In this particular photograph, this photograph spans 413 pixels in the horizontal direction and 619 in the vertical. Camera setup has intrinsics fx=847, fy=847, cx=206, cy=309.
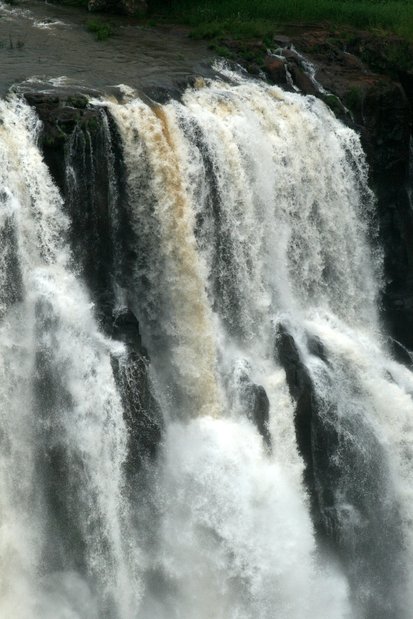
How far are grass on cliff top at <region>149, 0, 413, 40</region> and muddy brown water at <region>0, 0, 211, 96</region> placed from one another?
1.39 meters

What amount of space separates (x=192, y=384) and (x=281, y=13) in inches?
552

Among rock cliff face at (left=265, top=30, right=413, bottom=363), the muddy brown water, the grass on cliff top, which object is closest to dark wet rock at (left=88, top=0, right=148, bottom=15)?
the muddy brown water

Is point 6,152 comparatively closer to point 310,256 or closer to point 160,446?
point 160,446

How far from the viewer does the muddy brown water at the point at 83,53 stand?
18.0m

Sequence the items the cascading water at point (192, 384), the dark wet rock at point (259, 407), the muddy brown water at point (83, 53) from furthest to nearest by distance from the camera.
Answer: the muddy brown water at point (83, 53), the dark wet rock at point (259, 407), the cascading water at point (192, 384)

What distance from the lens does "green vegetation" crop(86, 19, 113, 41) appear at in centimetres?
2262

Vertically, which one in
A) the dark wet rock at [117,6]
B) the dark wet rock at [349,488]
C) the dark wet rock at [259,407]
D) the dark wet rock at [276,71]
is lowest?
the dark wet rock at [349,488]

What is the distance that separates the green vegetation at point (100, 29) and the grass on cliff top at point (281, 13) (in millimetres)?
2573

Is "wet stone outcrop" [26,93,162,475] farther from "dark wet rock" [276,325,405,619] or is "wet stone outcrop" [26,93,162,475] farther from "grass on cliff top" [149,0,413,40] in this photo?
"grass on cliff top" [149,0,413,40]

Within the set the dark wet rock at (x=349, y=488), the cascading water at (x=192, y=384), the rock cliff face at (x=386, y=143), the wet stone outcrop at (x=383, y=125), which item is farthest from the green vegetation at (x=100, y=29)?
the dark wet rock at (x=349, y=488)

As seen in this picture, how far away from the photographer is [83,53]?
2083 centimetres

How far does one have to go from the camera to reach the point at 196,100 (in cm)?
1800

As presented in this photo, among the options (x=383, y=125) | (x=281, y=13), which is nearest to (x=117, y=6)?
(x=281, y=13)

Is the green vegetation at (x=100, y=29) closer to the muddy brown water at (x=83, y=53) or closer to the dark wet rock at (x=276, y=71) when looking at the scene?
the muddy brown water at (x=83, y=53)
